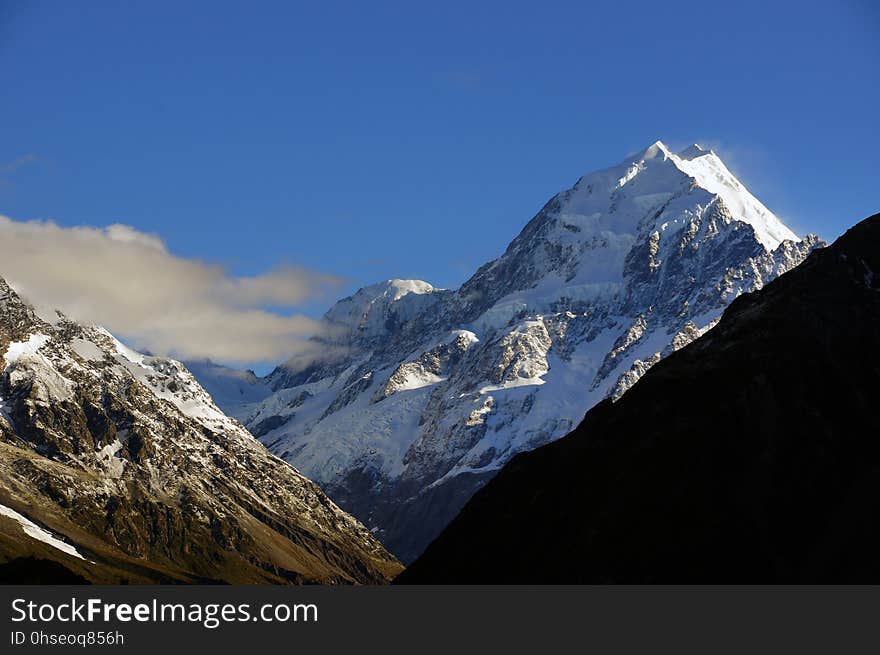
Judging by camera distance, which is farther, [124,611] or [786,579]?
[786,579]

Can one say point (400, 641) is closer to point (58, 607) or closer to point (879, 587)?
point (58, 607)

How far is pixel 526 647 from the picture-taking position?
149m

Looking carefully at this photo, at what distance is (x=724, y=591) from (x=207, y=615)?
69454 mm

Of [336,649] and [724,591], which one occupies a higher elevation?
[724,591]

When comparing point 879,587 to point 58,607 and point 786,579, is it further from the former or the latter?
point 58,607

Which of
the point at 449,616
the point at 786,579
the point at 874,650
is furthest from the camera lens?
the point at 786,579

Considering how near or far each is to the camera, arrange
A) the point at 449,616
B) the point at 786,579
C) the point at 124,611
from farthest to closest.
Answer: the point at 786,579, the point at 449,616, the point at 124,611

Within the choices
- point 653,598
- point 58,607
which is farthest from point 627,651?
point 58,607

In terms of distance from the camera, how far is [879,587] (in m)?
179

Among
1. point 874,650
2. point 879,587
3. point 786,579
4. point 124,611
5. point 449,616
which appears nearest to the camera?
point 874,650

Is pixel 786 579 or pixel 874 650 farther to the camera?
pixel 786 579

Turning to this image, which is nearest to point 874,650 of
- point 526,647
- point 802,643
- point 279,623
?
point 802,643

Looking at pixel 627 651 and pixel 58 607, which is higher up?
pixel 58 607

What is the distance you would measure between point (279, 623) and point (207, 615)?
27.1 ft
